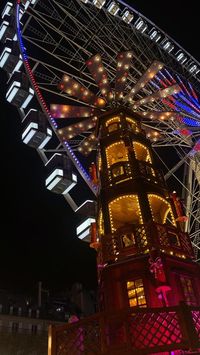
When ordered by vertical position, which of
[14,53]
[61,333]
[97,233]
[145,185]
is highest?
[14,53]

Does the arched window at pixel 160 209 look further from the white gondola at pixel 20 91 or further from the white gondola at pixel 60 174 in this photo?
the white gondola at pixel 20 91

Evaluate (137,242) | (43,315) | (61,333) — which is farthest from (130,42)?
(43,315)

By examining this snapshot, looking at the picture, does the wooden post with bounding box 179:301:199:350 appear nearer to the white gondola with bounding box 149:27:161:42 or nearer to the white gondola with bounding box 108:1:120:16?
the white gondola with bounding box 108:1:120:16

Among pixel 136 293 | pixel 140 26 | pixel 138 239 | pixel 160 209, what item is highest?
pixel 140 26

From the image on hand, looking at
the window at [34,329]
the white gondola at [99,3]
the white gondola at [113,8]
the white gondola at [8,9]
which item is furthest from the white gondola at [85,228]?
the window at [34,329]

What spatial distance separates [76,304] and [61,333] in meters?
44.1

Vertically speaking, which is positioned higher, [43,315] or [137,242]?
[43,315]

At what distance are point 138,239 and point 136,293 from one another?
1636 millimetres

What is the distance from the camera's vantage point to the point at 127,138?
1534cm

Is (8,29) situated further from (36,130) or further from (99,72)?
(99,72)

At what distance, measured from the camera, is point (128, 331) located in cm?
838

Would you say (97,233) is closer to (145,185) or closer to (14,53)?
(145,185)

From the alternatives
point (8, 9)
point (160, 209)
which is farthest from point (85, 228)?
point (8, 9)

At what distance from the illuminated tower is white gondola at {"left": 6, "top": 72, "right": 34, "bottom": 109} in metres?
7.27
